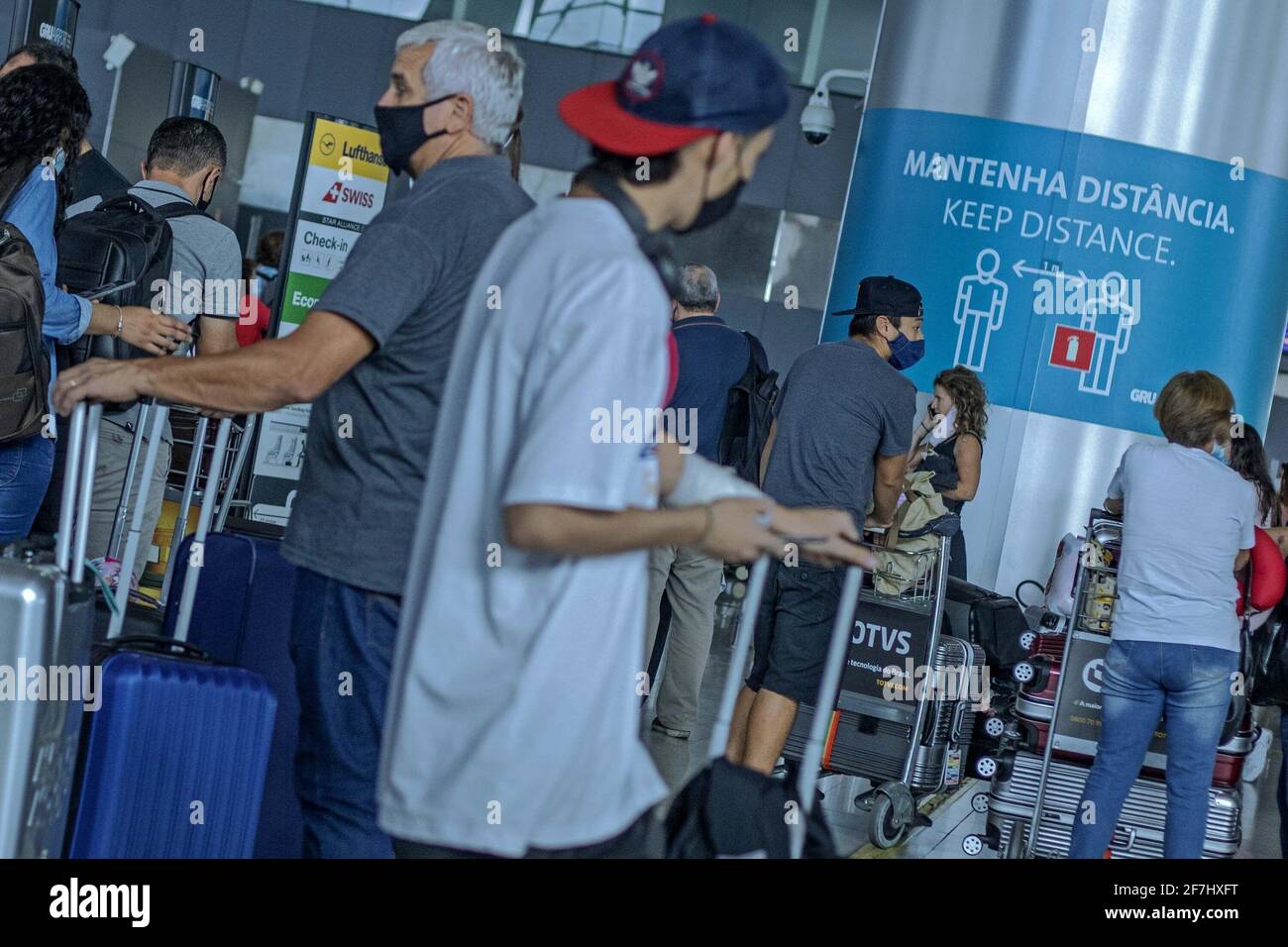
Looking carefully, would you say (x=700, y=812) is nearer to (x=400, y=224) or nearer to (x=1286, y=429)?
(x=400, y=224)

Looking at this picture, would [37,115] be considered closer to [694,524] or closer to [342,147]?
[694,524]

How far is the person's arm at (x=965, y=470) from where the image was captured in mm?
6461

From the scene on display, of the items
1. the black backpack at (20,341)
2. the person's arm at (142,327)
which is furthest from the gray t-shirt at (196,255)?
the black backpack at (20,341)

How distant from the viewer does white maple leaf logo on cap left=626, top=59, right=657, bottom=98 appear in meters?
1.69

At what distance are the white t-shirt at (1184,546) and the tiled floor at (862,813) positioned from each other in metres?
1.07

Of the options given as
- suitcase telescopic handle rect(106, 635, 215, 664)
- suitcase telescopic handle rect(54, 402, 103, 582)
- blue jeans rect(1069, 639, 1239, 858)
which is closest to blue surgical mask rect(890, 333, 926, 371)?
blue jeans rect(1069, 639, 1239, 858)

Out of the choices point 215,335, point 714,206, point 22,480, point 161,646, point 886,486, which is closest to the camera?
point 714,206

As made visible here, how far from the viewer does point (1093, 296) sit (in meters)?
7.11

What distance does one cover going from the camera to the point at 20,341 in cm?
288

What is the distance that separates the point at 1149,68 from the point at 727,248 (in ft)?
27.8

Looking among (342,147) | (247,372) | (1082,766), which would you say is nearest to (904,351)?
(1082,766)

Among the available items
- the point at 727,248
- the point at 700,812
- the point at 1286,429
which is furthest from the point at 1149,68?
the point at 1286,429

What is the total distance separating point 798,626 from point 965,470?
7.02 feet
